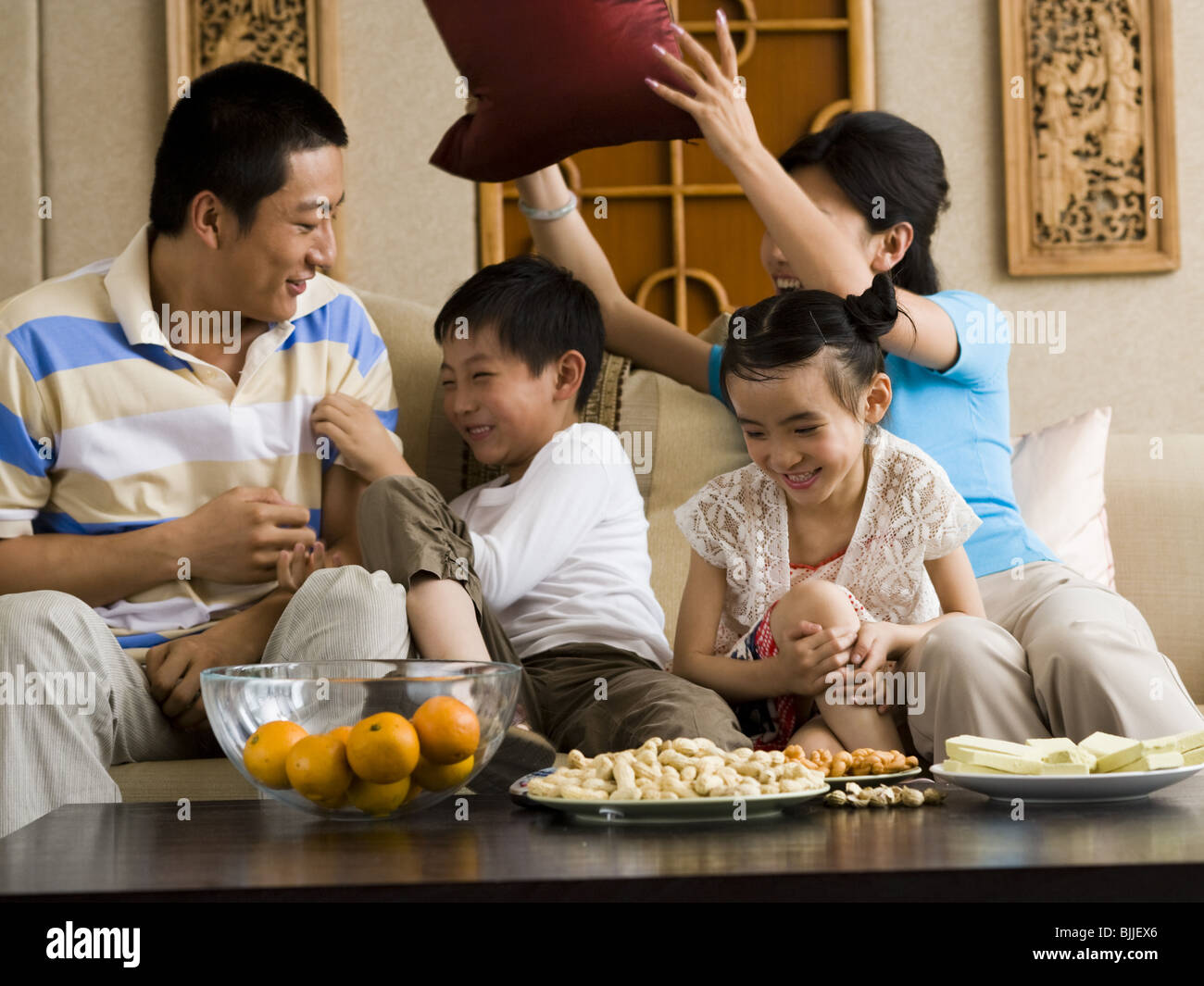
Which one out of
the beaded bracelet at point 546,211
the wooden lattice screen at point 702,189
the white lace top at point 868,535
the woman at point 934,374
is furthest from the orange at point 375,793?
the wooden lattice screen at point 702,189

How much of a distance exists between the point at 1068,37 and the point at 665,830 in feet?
8.09

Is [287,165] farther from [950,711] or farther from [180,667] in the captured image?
[950,711]

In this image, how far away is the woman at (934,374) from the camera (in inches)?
53.7

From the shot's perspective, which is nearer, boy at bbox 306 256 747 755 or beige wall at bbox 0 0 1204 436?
boy at bbox 306 256 747 755

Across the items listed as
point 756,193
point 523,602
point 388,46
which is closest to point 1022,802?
point 523,602

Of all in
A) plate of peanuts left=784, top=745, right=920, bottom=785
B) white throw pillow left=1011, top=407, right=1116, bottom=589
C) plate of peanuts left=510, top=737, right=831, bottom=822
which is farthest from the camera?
white throw pillow left=1011, top=407, right=1116, bottom=589

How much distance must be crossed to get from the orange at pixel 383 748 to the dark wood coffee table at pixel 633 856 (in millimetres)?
44

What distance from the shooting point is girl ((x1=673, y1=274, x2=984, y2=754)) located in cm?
150

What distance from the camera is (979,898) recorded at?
0.71 metres

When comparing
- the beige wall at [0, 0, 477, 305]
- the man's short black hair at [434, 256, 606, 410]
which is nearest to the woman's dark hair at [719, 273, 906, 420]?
the man's short black hair at [434, 256, 606, 410]

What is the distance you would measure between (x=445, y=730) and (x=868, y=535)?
82cm

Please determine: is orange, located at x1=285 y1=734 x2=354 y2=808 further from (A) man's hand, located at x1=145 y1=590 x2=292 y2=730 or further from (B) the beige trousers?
(B) the beige trousers

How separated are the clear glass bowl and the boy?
1.31 feet
